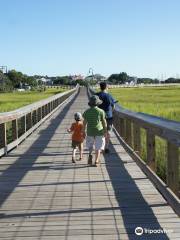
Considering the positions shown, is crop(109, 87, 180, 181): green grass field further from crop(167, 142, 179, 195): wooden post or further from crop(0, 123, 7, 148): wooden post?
crop(0, 123, 7, 148): wooden post

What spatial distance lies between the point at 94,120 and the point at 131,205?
4012 millimetres

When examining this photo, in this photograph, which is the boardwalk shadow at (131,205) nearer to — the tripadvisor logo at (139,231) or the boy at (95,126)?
the tripadvisor logo at (139,231)

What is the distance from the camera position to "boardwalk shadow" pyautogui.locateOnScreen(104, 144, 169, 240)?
611 centimetres

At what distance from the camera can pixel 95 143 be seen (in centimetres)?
1115

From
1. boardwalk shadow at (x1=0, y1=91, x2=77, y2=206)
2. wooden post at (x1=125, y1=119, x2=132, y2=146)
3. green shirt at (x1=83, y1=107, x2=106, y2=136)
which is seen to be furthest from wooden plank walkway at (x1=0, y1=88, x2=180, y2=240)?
wooden post at (x1=125, y1=119, x2=132, y2=146)

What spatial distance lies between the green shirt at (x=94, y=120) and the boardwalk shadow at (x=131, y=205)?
2.66 feet

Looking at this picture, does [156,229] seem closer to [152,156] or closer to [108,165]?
[152,156]

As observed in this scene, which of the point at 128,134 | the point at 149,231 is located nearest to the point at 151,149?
the point at 149,231

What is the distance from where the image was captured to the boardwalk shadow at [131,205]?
241 inches

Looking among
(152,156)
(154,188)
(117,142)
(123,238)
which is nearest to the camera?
(123,238)

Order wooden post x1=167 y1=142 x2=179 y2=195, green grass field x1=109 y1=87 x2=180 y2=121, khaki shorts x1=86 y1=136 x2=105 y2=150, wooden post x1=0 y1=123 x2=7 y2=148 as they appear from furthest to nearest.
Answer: green grass field x1=109 y1=87 x2=180 y2=121, wooden post x1=0 y1=123 x2=7 y2=148, khaki shorts x1=86 y1=136 x2=105 y2=150, wooden post x1=167 y1=142 x2=179 y2=195

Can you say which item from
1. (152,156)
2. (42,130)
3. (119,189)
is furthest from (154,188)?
(42,130)

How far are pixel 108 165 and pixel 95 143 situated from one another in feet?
1.60

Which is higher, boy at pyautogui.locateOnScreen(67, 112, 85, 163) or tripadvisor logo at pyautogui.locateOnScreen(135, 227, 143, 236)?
boy at pyautogui.locateOnScreen(67, 112, 85, 163)
